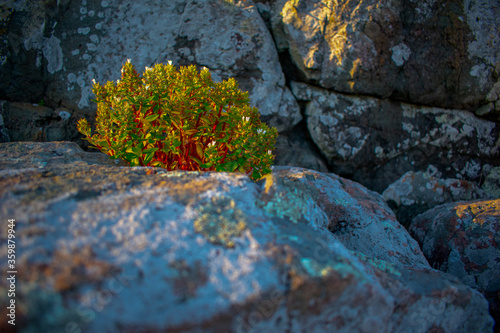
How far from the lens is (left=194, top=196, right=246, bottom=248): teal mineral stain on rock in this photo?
1441mm

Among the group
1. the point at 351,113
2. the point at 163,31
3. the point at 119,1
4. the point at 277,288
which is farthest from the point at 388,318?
the point at 119,1

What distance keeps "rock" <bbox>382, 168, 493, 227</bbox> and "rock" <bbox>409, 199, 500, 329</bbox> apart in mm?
638

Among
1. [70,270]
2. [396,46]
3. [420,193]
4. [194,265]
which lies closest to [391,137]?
[420,193]

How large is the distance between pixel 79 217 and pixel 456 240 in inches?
117

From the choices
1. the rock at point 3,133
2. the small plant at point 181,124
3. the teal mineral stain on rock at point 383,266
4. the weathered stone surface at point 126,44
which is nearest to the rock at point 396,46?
the weathered stone surface at point 126,44

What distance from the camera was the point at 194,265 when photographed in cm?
129

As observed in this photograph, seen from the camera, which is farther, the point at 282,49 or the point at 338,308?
the point at 282,49

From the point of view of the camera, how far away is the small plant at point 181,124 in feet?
7.89

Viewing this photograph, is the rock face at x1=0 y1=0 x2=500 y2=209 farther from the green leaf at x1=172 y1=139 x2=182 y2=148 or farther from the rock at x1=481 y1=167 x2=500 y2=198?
the green leaf at x1=172 y1=139 x2=182 y2=148

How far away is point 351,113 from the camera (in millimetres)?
4242

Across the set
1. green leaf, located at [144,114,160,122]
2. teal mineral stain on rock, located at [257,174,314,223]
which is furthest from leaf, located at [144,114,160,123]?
teal mineral stain on rock, located at [257,174,314,223]

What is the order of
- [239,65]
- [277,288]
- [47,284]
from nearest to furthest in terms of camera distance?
[47,284]
[277,288]
[239,65]

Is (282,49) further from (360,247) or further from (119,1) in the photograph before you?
(360,247)

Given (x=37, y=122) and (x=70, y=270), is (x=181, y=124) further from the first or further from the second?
(x=37, y=122)
